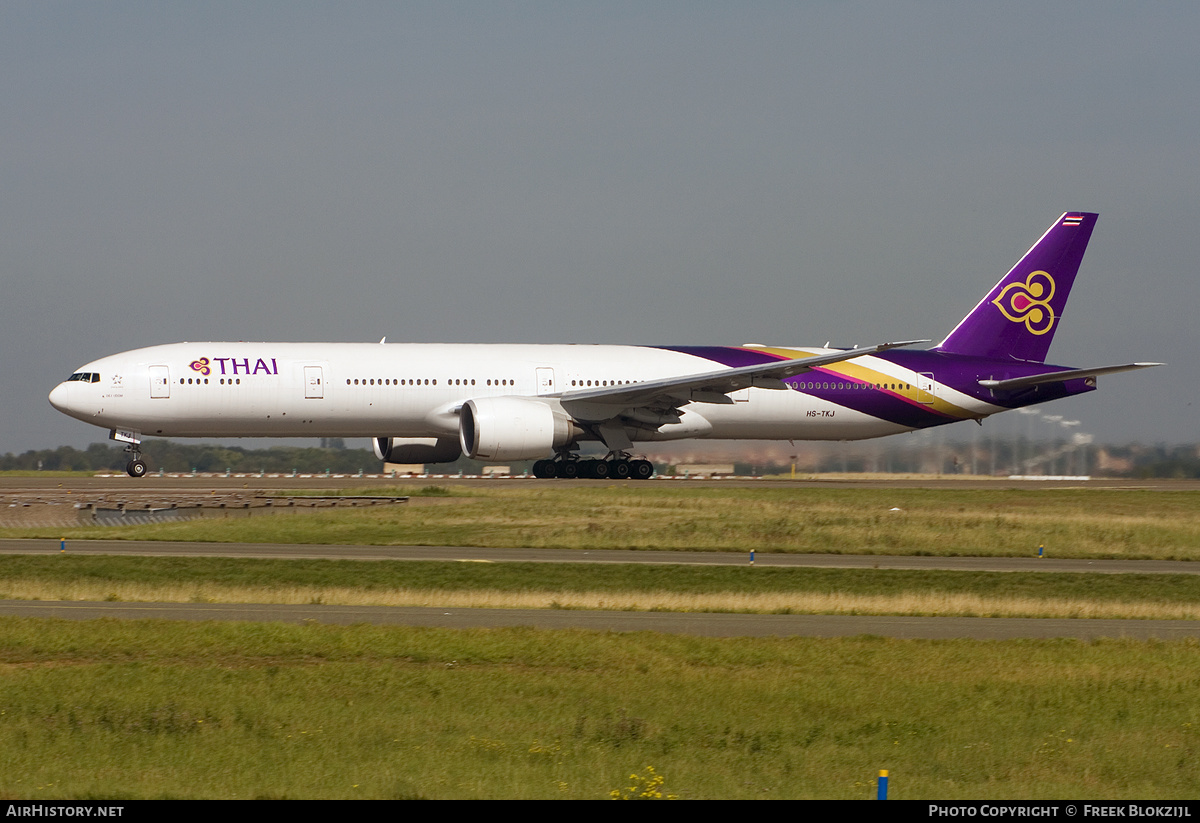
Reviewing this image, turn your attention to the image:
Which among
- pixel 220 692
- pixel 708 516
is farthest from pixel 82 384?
pixel 220 692

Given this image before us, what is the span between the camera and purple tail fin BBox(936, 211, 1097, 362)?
5159 cm

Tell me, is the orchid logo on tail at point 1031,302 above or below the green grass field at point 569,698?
above

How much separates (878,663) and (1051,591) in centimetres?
930

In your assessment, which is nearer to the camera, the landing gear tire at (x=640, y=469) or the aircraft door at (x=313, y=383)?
the aircraft door at (x=313, y=383)

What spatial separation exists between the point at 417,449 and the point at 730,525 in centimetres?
1878

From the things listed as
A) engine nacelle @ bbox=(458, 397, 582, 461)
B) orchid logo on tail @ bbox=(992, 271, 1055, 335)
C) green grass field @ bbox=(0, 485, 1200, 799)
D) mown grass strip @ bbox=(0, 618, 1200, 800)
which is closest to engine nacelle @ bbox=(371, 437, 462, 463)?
engine nacelle @ bbox=(458, 397, 582, 461)

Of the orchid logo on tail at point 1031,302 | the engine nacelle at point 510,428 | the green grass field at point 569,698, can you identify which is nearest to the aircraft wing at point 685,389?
the engine nacelle at point 510,428

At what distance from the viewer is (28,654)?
14766 millimetres

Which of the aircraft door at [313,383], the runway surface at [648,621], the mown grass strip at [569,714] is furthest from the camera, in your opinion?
the aircraft door at [313,383]

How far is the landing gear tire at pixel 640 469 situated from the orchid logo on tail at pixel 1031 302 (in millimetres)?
15933

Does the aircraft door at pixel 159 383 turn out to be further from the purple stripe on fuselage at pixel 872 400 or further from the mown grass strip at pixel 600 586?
the purple stripe on fuselage at pixel 872 400

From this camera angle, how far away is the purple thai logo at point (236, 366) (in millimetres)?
42844

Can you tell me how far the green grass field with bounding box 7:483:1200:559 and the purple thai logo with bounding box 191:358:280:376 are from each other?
7.21m
